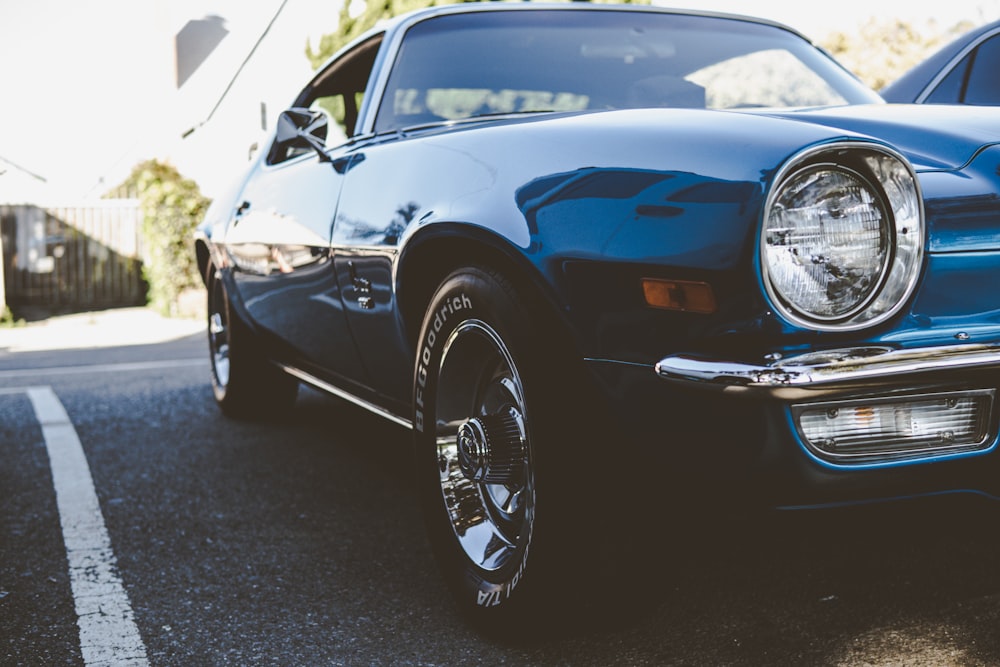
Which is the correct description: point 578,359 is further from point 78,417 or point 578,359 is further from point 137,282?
point 137,282

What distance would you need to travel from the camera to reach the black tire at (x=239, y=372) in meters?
4.55

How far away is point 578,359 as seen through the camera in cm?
198

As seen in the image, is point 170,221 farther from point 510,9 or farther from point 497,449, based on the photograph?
point 497,449

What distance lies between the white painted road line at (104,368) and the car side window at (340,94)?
10.8ft

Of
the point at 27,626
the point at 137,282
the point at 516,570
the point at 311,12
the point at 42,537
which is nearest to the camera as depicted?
the point at 516,570

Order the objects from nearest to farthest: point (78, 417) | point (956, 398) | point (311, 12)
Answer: point (956, 398)
point (78, 417)
point (311, 12)

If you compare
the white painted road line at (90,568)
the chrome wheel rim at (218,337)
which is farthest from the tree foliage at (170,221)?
the white painted road line at (90,568)

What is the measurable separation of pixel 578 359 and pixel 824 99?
166 cm

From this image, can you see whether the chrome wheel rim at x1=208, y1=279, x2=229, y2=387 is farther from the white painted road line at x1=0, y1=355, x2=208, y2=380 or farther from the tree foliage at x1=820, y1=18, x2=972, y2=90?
the tree foliage at x1=820, y1=18, x2=972, y2=90

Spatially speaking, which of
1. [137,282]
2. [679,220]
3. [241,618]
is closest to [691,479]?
[679,220]

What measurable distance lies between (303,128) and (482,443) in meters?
1.55

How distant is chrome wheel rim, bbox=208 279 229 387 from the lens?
192 inches

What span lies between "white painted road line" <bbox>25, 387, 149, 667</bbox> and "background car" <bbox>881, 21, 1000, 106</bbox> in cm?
342

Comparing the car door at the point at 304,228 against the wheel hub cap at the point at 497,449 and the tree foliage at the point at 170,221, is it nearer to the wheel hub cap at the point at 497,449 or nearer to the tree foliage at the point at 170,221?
the wheel hub cap at the point at 497,449
